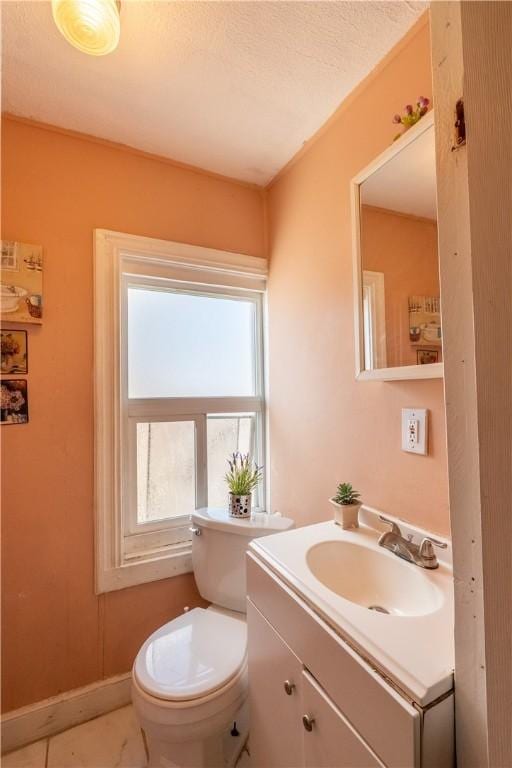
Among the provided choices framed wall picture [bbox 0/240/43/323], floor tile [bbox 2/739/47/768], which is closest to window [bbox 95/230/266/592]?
framed wall picture [bbox 0/240/43/323]

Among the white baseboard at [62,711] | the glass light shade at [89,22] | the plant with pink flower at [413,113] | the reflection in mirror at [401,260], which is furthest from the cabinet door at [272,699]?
the glass light shade at [89,22]

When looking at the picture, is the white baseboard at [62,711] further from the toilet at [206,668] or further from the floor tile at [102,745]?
the toilet at [206,668]

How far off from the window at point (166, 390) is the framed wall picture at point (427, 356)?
973 millimetres

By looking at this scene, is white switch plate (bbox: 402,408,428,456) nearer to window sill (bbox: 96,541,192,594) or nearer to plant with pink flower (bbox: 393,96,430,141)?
plant with pink flower (bbox: 393,96,430,141)

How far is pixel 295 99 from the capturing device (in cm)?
127

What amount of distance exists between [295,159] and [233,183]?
0.35 meters

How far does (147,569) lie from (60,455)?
616 mm

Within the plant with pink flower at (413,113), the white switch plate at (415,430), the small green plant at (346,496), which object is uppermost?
the plant with pink flower at (413,113)

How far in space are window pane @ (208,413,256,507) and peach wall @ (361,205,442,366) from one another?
0.93 meters

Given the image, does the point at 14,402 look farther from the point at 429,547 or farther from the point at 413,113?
the point at 413,113

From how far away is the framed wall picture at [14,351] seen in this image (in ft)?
4.21

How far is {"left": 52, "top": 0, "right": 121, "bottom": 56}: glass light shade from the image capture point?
891 millimetres

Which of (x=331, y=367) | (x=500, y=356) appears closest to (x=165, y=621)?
(x=331, y=367)

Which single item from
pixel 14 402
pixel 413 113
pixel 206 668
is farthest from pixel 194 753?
pixel 413 113
